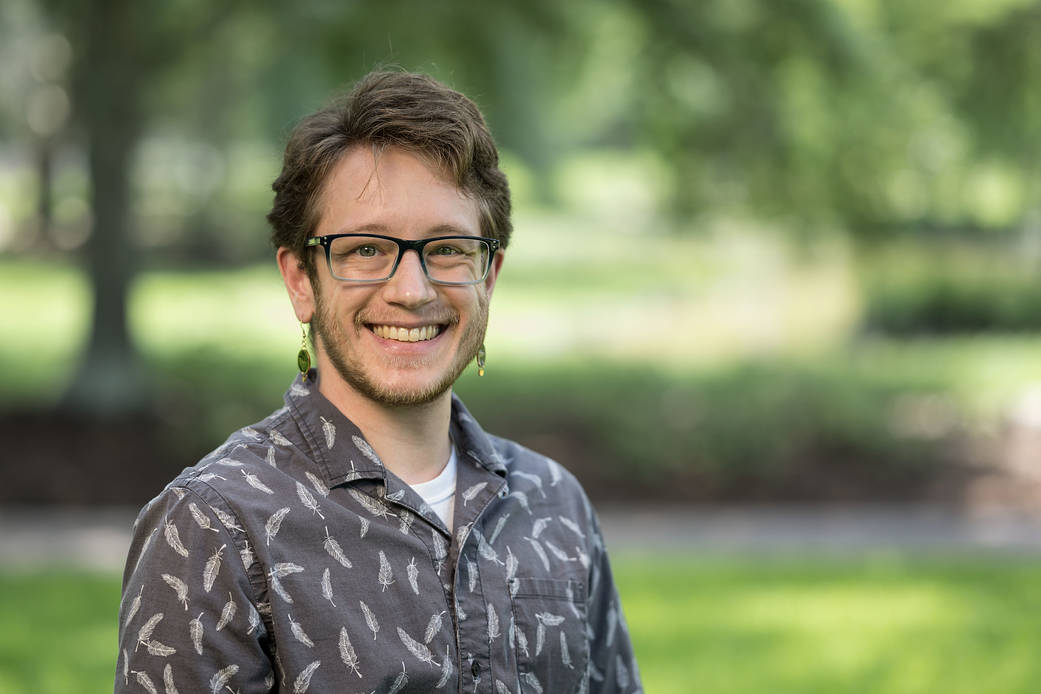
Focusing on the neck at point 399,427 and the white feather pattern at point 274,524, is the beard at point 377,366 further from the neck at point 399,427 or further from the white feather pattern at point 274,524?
the white feather pattern at point 274,524

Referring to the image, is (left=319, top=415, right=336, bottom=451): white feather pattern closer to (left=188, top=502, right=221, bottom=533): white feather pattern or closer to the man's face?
the man's face

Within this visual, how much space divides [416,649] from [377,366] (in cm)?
47

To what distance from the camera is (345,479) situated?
2.00 metres

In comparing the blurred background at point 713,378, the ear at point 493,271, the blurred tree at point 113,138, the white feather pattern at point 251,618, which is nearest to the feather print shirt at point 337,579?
the white feather pattern at point 251,618

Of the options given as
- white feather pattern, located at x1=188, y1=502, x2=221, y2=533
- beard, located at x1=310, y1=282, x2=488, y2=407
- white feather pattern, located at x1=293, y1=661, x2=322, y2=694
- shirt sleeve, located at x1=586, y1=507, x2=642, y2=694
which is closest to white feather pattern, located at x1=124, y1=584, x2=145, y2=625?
white feather pattern, located at x1=188, y1=502, x2=221, y2=533

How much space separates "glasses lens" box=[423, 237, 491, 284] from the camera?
206 centimetres

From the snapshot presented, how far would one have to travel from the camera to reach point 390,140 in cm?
205

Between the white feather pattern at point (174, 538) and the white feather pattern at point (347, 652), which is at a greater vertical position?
the white feather pattern at point (174, 538)

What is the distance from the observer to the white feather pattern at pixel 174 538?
183 cm

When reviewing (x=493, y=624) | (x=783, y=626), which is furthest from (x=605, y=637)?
(x=783, y=626)

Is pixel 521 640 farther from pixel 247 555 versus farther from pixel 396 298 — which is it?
pixel 396 298

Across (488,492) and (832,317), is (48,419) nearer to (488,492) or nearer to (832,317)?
(488,492)

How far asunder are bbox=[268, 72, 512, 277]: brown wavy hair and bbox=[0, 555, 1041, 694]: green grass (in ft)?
11.5

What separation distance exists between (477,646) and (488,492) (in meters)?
0.29
